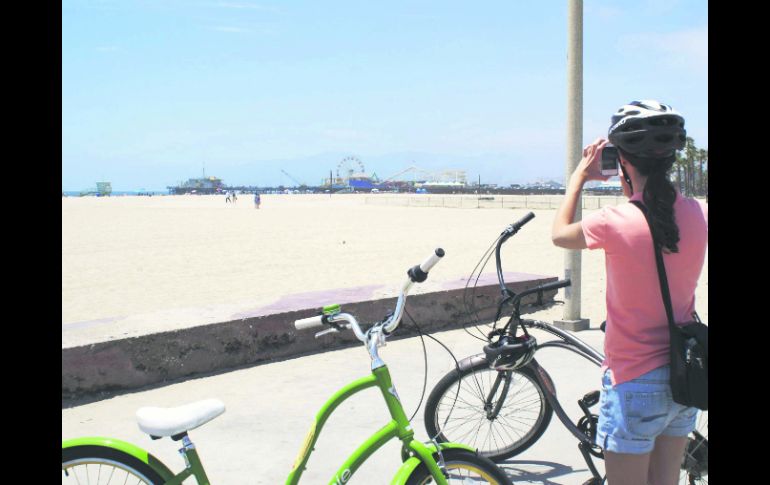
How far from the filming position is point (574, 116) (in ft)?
25.3

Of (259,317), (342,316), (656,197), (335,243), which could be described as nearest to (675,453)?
(656,197)

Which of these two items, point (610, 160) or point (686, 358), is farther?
point (610, 160)

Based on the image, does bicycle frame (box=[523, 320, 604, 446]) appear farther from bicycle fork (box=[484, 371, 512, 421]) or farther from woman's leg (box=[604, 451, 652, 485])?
woman's leg (box=[604, 451, 652, 485])

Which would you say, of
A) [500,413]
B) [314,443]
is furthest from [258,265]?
[314,443]

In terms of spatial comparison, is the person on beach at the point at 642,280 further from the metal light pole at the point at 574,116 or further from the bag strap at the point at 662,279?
the metal light pole at the point at 574,116

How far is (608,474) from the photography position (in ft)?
7.75

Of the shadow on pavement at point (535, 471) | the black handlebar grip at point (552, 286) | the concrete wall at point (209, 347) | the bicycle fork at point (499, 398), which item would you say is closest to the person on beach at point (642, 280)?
the black handlebar grip at point (552, 286)

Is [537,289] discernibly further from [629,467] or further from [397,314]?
[629,467]

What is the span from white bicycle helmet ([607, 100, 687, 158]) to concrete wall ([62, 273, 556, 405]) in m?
2.68

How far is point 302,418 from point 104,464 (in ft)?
8.57

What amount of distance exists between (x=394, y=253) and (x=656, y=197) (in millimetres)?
15743

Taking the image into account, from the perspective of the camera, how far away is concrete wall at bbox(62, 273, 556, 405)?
18.2 feet

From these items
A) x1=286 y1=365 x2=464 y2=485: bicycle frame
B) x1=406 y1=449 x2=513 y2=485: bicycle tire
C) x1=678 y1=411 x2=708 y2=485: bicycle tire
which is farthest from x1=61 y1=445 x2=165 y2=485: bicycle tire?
x1=678 y1=411 x2=708 y2=485: bicycle tire
